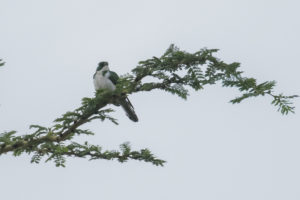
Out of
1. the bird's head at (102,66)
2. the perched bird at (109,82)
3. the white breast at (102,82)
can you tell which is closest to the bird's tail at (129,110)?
the perched bird at (109,82)

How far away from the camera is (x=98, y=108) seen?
6895 millimetres

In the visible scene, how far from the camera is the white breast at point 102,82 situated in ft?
35.1

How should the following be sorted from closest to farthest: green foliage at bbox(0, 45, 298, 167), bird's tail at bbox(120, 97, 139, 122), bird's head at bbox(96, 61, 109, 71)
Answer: green foliage at bbox(0, 45, 298, 167), bird's tail at bbox(120, 97, 139, 122), bird's head at bbox(96, 61, 109, 71)

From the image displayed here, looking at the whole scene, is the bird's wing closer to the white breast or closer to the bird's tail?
the white breast

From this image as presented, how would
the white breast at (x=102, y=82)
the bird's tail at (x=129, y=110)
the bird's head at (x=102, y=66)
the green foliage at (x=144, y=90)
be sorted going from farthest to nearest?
the bird's head at (x=102, y=66) → the white breast at (x=102, y=82) → the bird's tail at (x=129, y=110) → the green foliage at (x=144, y=90)

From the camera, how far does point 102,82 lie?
35.5ft

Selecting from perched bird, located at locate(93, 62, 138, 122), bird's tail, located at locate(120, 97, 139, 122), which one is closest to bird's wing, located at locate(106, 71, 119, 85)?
perched bird, located at locate(93, 62, 138, 122)

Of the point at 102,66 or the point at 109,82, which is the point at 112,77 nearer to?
the point at 109,82

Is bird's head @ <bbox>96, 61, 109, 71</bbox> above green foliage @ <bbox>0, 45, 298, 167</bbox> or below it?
above

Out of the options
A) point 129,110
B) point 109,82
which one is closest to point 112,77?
point 109,82

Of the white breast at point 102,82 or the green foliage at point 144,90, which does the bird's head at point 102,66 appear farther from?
the green foliage at point 144,90

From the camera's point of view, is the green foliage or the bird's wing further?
the bird's wing

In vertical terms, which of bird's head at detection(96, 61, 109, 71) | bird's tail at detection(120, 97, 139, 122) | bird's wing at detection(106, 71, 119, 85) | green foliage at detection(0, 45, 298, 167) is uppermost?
bird's head at detection(96, 61, 109, 71)

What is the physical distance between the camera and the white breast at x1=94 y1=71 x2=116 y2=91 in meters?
10.7
